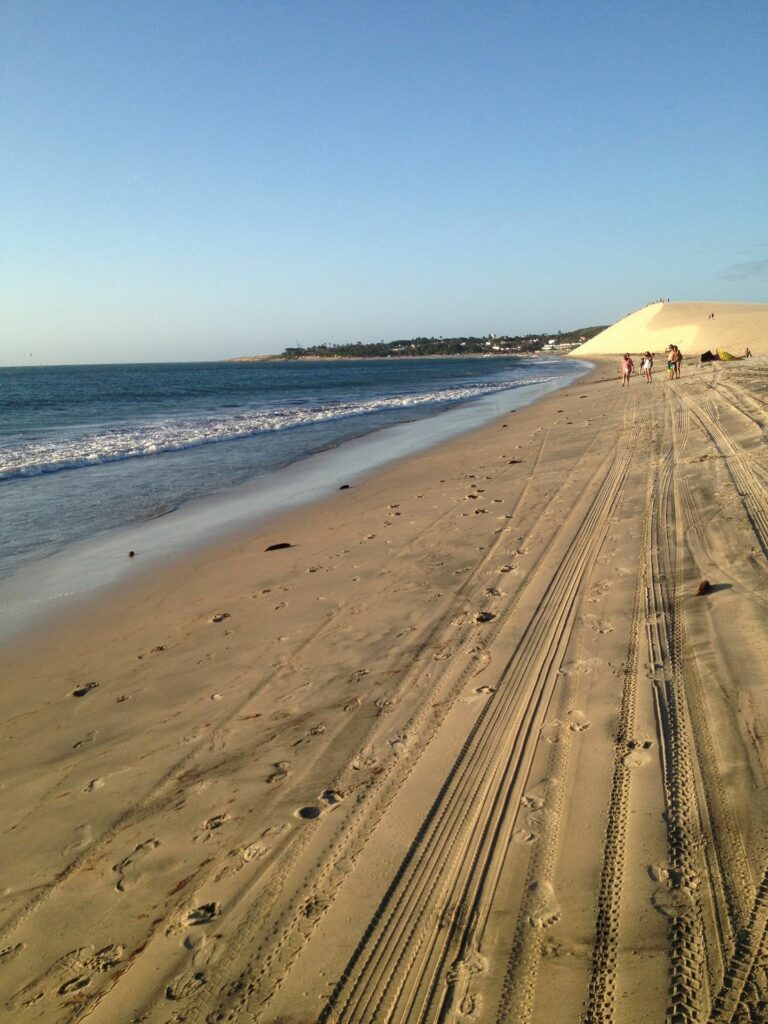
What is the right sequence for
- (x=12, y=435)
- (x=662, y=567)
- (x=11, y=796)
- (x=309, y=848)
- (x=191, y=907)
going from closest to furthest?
(x=191, y=907), (x=309, y=848), (x=11, y=796), (x=662, y=567), (x=12, y=435)

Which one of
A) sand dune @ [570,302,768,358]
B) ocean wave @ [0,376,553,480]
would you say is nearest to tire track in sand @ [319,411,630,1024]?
ocean wave @ [0,376,553,480]

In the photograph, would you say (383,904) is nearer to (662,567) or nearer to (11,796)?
(11,796)

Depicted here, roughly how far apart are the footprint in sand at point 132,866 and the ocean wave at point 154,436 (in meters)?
13.9

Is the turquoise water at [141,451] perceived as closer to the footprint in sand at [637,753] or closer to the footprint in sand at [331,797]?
the footprint in sand at [331,797]

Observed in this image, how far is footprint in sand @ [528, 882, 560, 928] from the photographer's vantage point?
2.36m

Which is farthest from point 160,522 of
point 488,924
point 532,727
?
point 488,924

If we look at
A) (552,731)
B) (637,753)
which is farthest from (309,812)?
(637,753)

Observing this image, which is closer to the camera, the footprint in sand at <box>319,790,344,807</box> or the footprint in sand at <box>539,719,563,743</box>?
the footprint in sand at <box>319,790,344,807</box>

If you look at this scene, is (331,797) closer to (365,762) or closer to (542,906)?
(365,762)

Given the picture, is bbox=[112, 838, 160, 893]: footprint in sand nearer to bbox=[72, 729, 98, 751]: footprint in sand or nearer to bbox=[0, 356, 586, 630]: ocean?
bbox=[72, 729, 98, 751]: footprint in sand

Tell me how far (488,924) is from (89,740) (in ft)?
9.16

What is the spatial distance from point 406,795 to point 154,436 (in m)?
20.7

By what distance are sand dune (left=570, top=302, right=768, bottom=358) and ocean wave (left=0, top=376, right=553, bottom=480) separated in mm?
38631

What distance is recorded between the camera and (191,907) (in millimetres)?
2629
